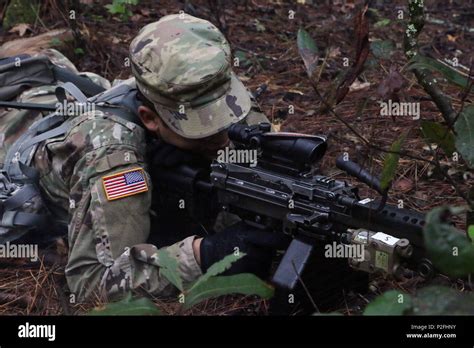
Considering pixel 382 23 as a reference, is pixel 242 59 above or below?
below

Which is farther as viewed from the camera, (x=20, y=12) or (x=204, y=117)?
(x=20, y=12)

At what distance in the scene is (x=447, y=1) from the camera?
7.67 meters

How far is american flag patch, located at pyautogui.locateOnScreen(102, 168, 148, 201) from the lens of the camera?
3387 millimetres

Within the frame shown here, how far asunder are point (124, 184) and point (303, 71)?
2851 millimetres

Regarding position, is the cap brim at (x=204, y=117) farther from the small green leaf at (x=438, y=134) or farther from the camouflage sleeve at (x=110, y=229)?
the small green leaf at (x=438, y=134)

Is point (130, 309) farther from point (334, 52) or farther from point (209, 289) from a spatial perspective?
point (334, 52)

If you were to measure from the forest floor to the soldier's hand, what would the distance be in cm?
22

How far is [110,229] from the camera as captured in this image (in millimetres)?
3395

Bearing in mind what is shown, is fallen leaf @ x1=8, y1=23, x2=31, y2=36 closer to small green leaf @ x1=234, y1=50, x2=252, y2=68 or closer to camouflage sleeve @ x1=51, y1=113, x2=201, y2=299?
small green leaf @ x1=234, y1=50, x2=252, y2=68

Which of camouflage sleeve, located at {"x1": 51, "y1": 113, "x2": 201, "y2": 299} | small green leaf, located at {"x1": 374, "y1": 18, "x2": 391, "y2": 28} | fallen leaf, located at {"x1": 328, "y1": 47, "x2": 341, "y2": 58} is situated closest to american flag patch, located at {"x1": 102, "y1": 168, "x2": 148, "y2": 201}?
camouflage sleeve, located at {"x1": 51, "y1": 113, "x2": 201, "y2": 299}

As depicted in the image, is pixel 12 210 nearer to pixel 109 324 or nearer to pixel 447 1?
pixel 109 324

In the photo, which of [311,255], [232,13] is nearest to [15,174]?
[311,255]

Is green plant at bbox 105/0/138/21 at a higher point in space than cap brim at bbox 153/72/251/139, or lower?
lower

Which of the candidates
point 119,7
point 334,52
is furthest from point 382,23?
point 119,7
